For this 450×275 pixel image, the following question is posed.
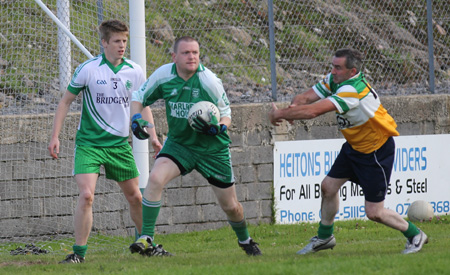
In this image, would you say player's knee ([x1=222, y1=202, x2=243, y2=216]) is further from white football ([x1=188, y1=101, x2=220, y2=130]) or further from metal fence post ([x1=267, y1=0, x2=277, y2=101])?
metal fence post ([x1=267, y1=0, x2=277, y2=101])

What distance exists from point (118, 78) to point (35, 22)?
2769 mm

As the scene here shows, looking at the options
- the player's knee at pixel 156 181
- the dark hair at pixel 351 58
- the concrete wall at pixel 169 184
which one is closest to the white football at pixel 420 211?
the concrete wall at pixel 169 184

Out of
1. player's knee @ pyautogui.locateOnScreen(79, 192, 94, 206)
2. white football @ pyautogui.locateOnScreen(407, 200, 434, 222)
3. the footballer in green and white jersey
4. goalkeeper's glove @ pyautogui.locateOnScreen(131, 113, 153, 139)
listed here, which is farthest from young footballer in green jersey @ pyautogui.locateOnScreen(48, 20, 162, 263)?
white football @ pyautogui.locateOnScreen(407, 200, 434, 222)

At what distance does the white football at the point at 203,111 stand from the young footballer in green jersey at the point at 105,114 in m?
0.83

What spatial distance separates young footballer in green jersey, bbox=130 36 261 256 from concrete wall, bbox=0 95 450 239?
272cm

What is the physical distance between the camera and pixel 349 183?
11.7 m

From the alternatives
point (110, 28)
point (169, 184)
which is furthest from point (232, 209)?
point (169, 184)

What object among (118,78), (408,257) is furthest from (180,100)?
(408,257)

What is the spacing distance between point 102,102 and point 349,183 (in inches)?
200

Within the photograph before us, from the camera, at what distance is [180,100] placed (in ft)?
24.1

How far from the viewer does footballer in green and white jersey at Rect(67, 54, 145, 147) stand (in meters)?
7.77

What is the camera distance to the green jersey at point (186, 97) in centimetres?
732

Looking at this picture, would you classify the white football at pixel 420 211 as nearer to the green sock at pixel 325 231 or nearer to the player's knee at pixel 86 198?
the green sock at pixel 325 231

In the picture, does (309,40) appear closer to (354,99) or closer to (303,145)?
(303,145)
